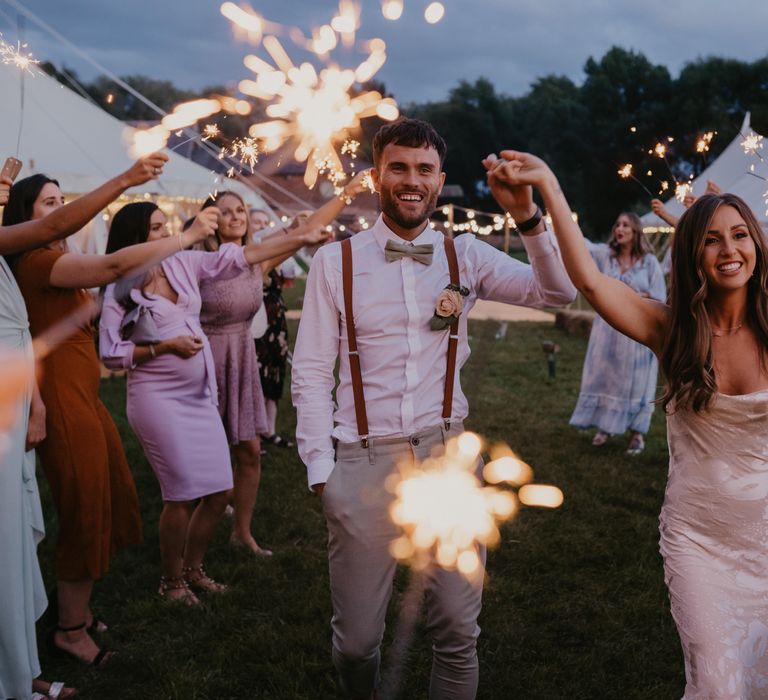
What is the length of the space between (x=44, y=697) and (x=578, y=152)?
36.2 m

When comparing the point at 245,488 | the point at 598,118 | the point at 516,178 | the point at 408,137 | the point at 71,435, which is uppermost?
the point at 598,118

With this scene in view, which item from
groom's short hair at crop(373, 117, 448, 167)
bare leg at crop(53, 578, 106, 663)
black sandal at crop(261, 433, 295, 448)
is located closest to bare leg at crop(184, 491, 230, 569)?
bare leg at crop(53, 578, 106, 663)

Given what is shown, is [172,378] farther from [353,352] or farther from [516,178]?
[516,178]

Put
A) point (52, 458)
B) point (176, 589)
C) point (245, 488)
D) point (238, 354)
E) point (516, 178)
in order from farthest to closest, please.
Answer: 1. point (245, 488)
2. point (238, 354)
3. point (176, 589)
4. point (52, 458)
5. point (516, 178)

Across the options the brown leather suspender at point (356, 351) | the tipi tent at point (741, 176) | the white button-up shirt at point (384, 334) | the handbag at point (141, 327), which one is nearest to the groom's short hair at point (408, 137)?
Answer: the white button-up shirt at point (384, 334)

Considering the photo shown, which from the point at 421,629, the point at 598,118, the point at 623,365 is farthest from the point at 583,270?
the point at 598,118

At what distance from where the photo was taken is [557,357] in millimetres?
12172

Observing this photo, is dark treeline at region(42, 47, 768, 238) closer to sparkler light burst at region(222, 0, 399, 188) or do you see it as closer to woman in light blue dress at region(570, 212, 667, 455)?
woman in light blue dress at region(570, 212, 667, 455)

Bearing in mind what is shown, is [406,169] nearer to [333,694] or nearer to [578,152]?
[333,694]

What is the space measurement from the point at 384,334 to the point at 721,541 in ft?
4.24

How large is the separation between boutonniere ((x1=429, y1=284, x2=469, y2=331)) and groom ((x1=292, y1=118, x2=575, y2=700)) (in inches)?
3.0

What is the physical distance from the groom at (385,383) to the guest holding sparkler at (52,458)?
2.60 feet

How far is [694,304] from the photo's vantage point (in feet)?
8.19

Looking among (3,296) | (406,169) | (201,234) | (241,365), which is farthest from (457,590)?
(241,365)
